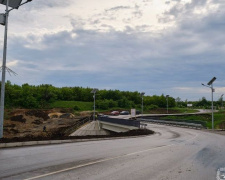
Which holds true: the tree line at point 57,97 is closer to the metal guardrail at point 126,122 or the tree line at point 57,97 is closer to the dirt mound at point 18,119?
the dirt mound at point 18,119

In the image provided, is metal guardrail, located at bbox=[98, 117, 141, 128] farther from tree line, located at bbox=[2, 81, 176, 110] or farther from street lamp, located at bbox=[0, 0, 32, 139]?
tree line, located at bbox=[2, 81, 176, 110]

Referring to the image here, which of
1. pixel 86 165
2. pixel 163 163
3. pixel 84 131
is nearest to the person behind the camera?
pixel 86 165

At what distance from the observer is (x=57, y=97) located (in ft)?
479

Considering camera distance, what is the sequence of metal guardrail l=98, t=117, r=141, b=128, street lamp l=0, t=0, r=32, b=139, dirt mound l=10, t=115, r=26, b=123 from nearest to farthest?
1. street lamp l=0, t=0, r=32, b=139
2. metal guardrail l=98, t=117, r=141, b=128
3. dirt mound l=10, t=115, r=26, b=123

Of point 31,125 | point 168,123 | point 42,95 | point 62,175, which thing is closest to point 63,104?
point 42,95

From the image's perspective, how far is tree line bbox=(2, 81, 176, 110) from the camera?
119 m

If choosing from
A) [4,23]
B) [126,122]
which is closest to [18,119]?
[126,122]

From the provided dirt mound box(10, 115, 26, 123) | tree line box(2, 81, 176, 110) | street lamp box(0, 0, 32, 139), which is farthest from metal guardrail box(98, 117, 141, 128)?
Answer: tree line box(2, 81, 176, 110)

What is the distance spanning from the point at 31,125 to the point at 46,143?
5488 cm

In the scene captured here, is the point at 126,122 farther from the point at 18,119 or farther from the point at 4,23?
the point at 18,119

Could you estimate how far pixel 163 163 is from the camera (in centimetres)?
1058

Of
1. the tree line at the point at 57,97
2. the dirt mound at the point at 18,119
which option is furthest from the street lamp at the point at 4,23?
the tree line at the point at 57,97

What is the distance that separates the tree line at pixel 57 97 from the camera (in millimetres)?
118750

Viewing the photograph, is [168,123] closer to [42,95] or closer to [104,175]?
[104,175]
